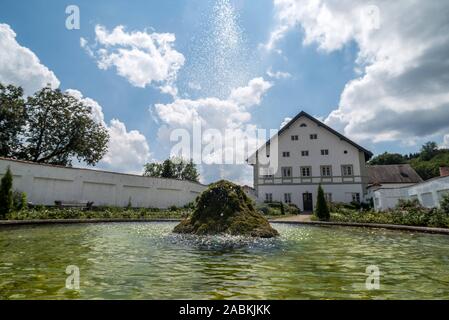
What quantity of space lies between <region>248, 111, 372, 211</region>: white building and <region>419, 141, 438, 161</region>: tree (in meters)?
77.2

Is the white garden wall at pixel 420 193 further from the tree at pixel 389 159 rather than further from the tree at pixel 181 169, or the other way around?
the tree at pixel 389 159

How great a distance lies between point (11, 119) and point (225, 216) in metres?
32.0

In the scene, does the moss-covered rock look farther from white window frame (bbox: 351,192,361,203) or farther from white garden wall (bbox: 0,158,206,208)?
white window frame (bbox: 351,192,361,203)

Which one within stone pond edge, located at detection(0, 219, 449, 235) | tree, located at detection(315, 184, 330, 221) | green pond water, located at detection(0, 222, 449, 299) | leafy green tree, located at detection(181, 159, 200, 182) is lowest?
green pond water, located at detection(0, 222, 449, 299)

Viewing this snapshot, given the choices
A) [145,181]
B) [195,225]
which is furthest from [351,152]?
[195,225]

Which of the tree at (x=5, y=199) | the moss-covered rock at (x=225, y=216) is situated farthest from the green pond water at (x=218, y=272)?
the tree at (x=5, y=199)

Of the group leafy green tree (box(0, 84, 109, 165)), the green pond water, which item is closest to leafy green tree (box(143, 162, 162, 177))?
leafy green tree (box(0, 84, 109, 165))

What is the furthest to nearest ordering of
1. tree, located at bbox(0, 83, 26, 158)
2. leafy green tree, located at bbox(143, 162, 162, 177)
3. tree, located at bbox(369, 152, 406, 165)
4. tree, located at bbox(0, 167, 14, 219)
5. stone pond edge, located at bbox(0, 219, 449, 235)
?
tree, located at bbox(369, 152, 406, 165) → leafy green tree, located at bbox(143, 162, 162, 177) → tree, located at bbox(0, 83, 26, 158) → tree, located at bbox(0, 167, 14, 219) → stone pond edge, located at bbox(0, 219, 449, 235)

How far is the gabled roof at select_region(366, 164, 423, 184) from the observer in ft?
135

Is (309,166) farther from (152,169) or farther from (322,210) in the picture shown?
(152,169)

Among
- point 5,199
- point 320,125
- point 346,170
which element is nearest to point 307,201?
point 346,170

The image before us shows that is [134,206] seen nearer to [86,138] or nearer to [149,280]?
[86,138]

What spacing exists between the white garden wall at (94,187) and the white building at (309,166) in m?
10.4
